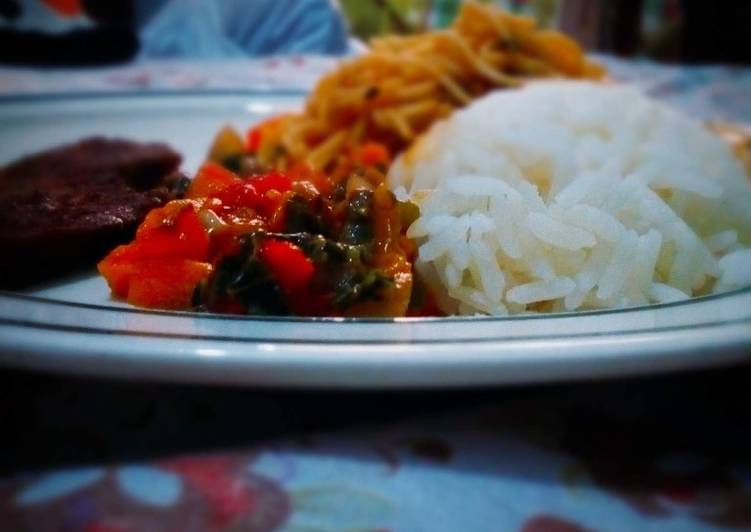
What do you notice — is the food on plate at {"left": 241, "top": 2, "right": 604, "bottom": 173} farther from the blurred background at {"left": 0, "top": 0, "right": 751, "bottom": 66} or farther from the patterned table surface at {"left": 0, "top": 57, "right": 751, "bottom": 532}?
the blurred background at {"left": 0, "top": 0, "right": 751, "bottom": 66}

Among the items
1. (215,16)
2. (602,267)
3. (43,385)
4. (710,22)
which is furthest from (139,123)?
(710,22)

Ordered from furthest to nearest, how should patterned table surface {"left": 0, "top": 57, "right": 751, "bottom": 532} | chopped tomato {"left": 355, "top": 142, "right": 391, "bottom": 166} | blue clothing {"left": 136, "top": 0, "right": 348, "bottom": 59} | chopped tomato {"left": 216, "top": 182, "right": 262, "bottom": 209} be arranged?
blue clothing {"left": 136, "top": 0, "right": 348, "bottom": 59}, chopped tomato {"left": 355, "top": 142, "right": 391, "bottom": 166}, chopped tomato {"left": 216, "top": 182, "right": 262, "bottom": 209}, patterned table surface {"left": 0, "top": 57, "right": 751, "bottom": 532}

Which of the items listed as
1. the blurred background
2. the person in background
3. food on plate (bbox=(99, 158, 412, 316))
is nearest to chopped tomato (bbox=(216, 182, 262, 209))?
food on plate (bbox=(99, 158, 412, 316))

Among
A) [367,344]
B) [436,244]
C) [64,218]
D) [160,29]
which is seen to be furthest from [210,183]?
[160,29]

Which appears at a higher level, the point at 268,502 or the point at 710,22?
the point at 268,502

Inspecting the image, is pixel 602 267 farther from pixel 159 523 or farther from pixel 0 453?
pixel 0 453

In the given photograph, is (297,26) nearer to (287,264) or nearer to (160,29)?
(160,29)
